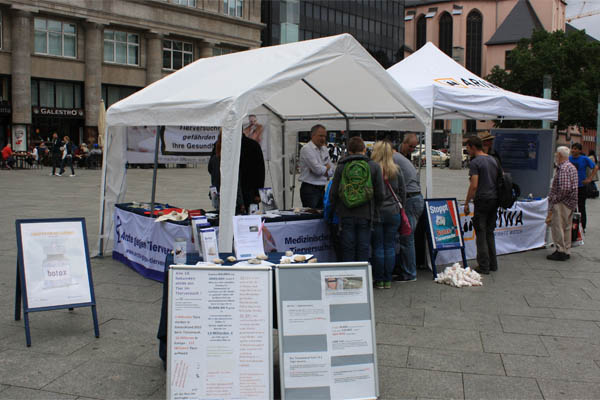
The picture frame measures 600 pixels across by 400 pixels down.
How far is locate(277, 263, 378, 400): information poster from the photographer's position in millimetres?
3590

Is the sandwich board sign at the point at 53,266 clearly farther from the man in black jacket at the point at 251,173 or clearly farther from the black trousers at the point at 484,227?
the black trousers at the point at 484,227

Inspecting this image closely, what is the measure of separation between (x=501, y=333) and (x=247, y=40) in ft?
145

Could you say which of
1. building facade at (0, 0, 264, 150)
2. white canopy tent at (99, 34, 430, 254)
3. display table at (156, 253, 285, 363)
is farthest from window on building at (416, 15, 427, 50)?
display table at (156, 253, 285, 363)

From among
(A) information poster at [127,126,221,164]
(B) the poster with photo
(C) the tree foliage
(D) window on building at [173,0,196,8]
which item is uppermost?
(D) window on building at [173,0,196,8]

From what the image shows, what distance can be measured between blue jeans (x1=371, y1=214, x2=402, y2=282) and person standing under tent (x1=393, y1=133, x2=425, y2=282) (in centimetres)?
39

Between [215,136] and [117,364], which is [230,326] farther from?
[215,136]

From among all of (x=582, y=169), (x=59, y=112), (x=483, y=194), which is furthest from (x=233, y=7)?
(x=483, y=194)

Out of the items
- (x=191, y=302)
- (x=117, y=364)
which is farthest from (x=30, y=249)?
(x=191, y=302)

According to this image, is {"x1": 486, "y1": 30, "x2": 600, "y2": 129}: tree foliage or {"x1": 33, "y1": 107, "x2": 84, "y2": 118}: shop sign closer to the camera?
{"x1": 33, "y1": 107, "x2": 84, "y2": 118}: shop sign

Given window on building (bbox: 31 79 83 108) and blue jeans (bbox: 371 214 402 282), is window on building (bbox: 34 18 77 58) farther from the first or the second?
blue jeans (bbox: 371 214 402 282)

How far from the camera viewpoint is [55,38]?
36594mm

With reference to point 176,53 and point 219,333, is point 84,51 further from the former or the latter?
point 219,333

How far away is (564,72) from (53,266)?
157 ft

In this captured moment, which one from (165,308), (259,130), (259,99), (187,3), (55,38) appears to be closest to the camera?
(165,308)
